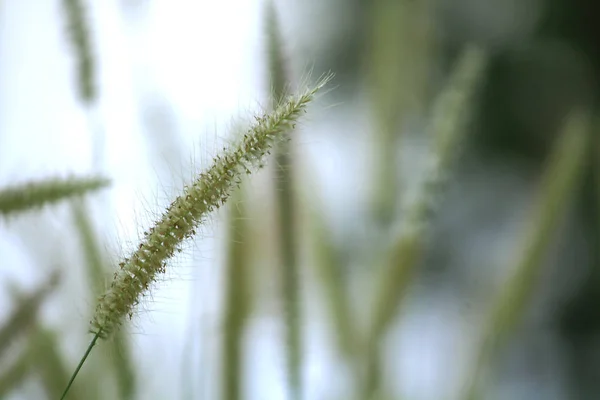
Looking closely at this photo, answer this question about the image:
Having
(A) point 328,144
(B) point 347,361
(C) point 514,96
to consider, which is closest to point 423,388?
(B) point 347,361

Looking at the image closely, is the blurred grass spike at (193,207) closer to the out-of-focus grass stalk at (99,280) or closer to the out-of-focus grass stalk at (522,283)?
the out-of-focus grass stalk at (99,280)

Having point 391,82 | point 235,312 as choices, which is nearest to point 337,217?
point 391,82

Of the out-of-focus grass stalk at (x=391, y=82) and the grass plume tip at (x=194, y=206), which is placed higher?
the out-of-focus grass stalk at (x=391, y=82)

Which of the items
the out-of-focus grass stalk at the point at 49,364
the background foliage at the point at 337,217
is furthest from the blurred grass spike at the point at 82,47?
the out-of-focus grass stalk at the point at 49,364

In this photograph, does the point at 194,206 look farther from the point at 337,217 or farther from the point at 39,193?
the point at 337,217

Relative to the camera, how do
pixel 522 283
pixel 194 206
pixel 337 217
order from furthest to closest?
pixel 337 217
pixel 522 283
pixel 194 206

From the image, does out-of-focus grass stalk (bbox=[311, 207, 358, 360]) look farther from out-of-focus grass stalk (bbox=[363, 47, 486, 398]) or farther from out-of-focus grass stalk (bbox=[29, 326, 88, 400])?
out-of-focus grass stalk (bbox=[29, 326, 88, 400])

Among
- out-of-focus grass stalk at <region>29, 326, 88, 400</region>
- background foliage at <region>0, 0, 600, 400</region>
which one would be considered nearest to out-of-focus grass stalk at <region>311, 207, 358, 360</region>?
background foliage at <region>0, 0, 600, 400</region>
